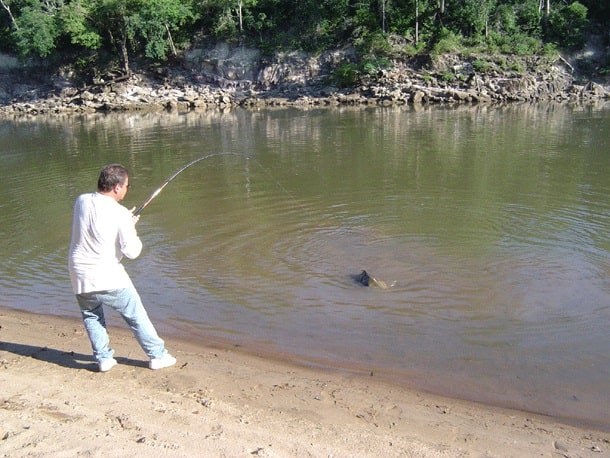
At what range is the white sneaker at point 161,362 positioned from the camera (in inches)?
216

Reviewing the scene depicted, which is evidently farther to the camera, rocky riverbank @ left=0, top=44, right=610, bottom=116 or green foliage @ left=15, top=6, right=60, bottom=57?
green foliage @ left=15, top=6, right=60, bottom=57

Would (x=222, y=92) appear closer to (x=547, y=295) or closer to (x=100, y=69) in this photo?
(x=100, y=69)

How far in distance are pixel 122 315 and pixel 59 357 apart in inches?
44.9

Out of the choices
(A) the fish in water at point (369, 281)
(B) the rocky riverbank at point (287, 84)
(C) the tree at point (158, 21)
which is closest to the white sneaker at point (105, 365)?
(A) the fish in water at point (369, 281)

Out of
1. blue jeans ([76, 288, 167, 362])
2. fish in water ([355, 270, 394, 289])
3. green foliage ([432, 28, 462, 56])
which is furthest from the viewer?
green foliage ([432, 28, 462, 56])

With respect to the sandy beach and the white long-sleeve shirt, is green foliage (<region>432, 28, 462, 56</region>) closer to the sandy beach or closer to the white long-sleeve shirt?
the sandy beach

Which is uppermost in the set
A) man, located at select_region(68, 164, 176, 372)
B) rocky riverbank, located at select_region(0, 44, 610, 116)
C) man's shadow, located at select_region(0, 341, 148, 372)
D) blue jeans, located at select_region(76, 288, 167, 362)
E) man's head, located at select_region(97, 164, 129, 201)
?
rocky riverbank, located at select_region(0, 44, 610, 116)

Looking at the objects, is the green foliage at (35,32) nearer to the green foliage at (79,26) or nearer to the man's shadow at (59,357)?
the green foliage at (79,26)

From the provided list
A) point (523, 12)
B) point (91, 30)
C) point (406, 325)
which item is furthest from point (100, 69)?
point (406, 325)

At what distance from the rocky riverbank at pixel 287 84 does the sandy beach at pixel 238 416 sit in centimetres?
3538

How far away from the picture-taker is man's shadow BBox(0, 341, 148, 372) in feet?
18.4

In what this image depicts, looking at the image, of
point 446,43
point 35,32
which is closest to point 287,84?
point 446,43

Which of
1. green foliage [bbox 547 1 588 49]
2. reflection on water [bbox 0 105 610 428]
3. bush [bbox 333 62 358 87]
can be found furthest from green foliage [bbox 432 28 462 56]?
reflection on water [bbox 0 105 610 428]

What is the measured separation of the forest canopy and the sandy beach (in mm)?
40168
